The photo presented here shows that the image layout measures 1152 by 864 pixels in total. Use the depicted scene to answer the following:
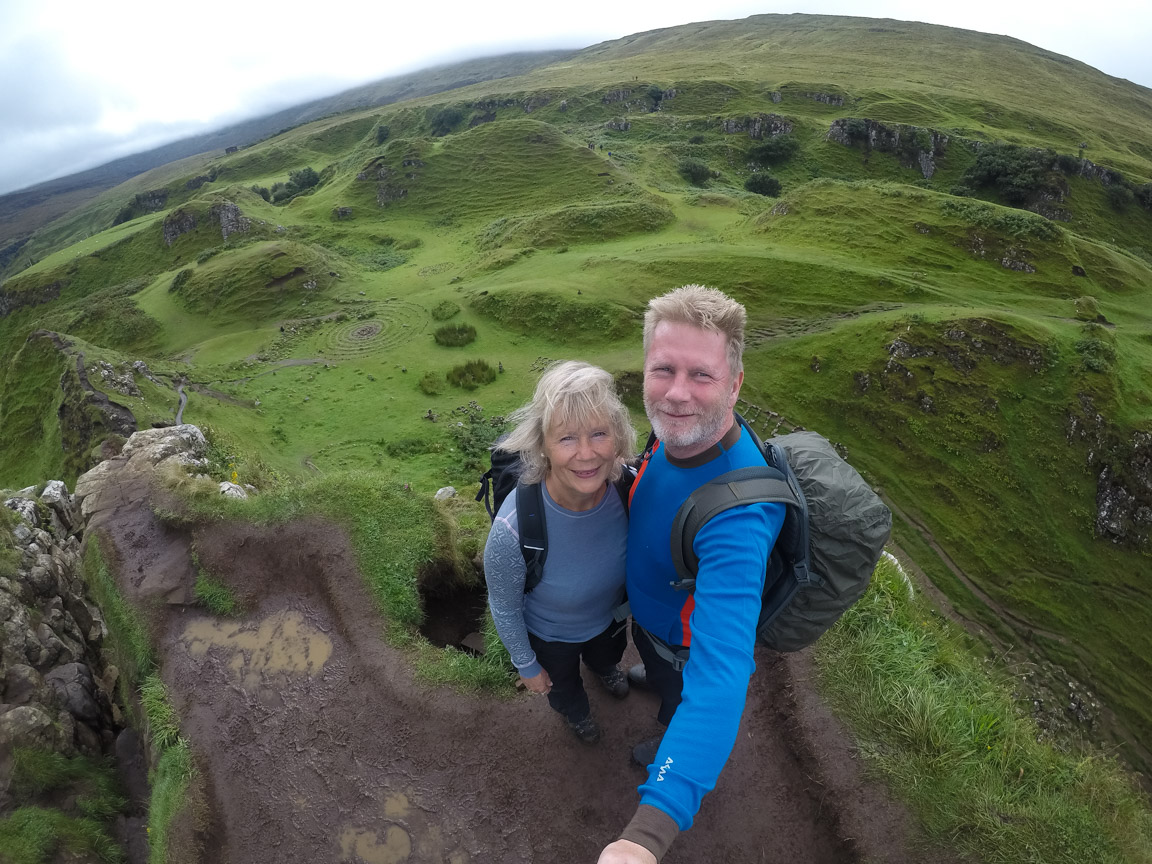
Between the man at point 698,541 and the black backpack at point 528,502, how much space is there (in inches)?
13.4

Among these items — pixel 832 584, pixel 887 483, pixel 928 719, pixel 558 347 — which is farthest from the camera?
pixel 558 347

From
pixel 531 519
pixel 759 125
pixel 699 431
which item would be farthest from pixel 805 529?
pixel 759 125

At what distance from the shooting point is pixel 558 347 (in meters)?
30.5

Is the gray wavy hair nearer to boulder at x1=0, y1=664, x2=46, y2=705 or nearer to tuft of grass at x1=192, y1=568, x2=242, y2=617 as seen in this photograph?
tuft of grass at x1=192, y1=568, x2=242, y2=617

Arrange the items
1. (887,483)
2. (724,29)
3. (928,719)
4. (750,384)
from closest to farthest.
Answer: (928,719) < (887,483) < (750,384) < (724,29)

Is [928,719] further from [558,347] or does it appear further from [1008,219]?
[1008,219]

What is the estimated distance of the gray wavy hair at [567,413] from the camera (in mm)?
3189

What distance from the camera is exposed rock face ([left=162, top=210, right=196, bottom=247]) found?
191 ft

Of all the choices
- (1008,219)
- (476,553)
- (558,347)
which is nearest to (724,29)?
(1008,219)

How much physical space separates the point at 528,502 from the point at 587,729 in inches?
140

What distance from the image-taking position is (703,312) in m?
2.92

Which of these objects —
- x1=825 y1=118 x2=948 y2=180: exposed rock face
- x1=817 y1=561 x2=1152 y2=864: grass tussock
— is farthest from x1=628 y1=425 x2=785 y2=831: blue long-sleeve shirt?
x1=825 y1=118 x2=948 y2=180: exposed rock face

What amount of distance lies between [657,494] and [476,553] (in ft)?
22.6

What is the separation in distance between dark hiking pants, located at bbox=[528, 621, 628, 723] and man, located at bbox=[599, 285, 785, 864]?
1.53 metres
